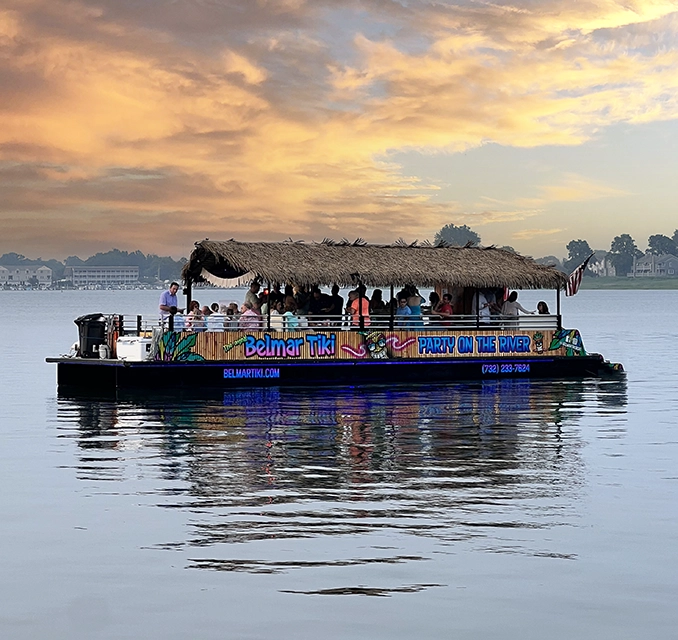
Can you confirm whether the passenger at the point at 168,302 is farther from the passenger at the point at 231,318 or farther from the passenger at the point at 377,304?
the passenger at the point at 377,304

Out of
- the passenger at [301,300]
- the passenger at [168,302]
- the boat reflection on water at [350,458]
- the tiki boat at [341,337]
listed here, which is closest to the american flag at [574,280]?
the tiki boat at [341,337]

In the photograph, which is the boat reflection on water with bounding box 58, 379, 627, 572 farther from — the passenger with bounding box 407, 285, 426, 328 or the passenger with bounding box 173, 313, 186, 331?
the passenger with bounding box 407, 285, 426, 328

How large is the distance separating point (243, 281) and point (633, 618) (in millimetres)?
21227

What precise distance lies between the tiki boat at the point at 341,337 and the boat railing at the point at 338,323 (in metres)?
0.04

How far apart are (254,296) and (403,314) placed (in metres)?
4.05

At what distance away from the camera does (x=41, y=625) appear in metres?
10.1

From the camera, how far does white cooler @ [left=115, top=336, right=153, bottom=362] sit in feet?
96.2

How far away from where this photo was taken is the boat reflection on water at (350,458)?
1374 centimetres

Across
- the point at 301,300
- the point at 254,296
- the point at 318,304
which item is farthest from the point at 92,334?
the point at 318,304

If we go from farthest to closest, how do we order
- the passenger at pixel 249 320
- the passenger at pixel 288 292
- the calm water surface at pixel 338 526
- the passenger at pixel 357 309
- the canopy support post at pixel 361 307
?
the passenger at pixel 288 292
the passenger at pixel 357 309
the canopy support post at pixel 361 307
the passenger at pixel 249 320
the calm water surface at pixel 338 526

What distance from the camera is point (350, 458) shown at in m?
18.8

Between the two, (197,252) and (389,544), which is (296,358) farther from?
(389,544)

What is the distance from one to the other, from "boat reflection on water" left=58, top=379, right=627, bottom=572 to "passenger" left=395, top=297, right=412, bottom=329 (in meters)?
2.57

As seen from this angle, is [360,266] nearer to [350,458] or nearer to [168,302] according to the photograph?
[168,302]
